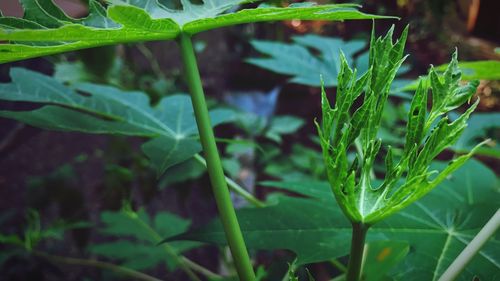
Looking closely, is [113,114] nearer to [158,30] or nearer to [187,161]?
[158,30]

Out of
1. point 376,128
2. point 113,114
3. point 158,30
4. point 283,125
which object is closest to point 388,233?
point 376,128

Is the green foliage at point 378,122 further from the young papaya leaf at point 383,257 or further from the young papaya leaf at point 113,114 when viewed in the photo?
the young papaya leaf at point 113,114

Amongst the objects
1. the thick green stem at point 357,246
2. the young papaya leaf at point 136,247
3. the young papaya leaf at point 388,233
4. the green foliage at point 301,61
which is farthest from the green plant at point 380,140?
the young papaya leaf at point 136,247

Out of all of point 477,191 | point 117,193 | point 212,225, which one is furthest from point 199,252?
point 212,225

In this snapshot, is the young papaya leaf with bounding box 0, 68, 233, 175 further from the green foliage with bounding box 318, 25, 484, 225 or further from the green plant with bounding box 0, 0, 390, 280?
the green foliage with bounding box 318, 25, 484, 225

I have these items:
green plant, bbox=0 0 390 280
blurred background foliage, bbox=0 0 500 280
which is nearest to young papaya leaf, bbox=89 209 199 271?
blurred background foliage, bbox=0 0 500 280

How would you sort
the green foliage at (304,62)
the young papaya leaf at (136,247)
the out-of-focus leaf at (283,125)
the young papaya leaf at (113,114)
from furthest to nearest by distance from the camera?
the out-of-focus leaf at (283,125), the young papaya leaf at (136,247), the green foliage at (304,62), the young papaya leaf at (113,114)

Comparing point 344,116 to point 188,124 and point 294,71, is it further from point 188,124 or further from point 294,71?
point 294,71
